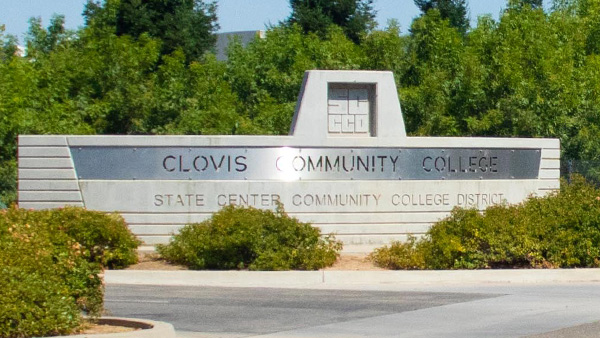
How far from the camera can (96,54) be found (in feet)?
149

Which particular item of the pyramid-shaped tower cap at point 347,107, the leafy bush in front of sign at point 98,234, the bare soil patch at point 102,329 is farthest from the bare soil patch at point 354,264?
the bare soil patch at point 102,329

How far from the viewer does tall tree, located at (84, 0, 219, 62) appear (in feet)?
190

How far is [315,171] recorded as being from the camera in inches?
858

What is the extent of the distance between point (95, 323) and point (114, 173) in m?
10.2

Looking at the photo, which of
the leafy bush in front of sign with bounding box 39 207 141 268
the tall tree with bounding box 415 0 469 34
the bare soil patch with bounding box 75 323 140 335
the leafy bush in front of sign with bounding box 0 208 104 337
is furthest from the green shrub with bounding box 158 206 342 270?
the tall tree with bounding box 415 0 469 34

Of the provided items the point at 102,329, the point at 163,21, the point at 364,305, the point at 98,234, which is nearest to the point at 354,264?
the point at 98,234

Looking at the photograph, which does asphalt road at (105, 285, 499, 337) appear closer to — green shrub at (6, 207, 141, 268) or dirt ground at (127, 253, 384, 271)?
green shrub at (6, 207, 141, 268)

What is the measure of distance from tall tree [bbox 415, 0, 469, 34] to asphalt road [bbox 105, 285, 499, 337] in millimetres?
53199

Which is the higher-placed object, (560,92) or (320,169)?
(560,92)

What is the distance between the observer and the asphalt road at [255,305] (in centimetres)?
1257

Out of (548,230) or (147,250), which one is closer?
(548,230)

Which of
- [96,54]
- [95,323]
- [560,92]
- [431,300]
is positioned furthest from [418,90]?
[95,323]

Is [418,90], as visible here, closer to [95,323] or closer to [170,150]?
[170,150]

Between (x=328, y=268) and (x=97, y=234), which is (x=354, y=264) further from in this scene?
(x=97, y=234)
